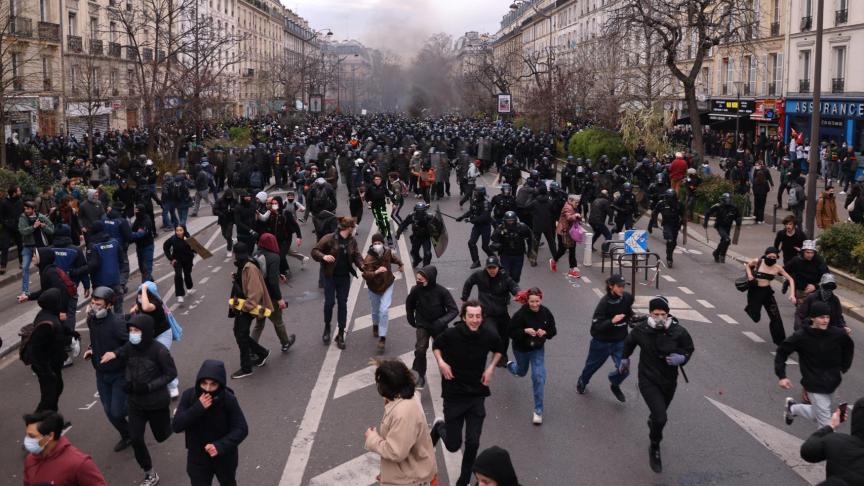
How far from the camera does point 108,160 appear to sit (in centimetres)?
2642

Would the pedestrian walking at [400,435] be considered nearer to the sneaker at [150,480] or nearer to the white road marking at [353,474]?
the white road marking at [353,474]

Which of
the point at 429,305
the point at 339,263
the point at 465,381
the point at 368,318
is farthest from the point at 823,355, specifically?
the point at 368,318

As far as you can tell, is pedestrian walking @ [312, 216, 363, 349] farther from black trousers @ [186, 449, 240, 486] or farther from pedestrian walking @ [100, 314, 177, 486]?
black trousers @ [186, 449, 240, 486]

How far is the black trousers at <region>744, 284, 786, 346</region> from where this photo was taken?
10813 mm

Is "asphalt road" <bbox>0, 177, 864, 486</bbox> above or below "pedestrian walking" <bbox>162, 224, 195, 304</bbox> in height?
below

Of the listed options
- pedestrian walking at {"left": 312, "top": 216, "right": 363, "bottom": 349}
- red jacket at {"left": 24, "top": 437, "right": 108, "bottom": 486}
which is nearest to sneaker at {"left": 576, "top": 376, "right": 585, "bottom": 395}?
pedestrian walking at {"left": 312, "top": 216, "right": 363, "bottom": 349}

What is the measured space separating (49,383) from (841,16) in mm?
35020

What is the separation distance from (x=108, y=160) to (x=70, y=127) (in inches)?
→ 807

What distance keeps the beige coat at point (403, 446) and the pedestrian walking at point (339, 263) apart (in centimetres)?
545

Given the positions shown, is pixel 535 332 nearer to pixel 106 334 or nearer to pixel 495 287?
pixel 495 287

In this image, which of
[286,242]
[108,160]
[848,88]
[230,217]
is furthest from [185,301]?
[848,88]

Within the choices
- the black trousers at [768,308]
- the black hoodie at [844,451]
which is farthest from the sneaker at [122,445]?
the black trousers at [768,308]

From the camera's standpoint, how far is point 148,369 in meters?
7.07

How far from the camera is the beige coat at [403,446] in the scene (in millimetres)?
5352
